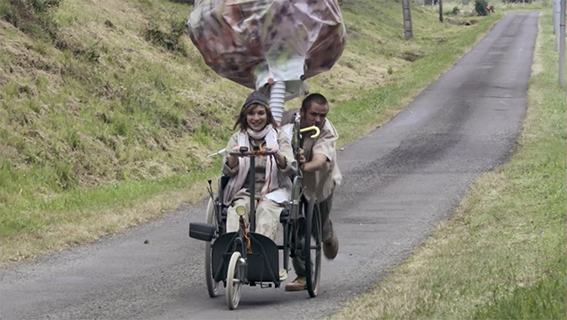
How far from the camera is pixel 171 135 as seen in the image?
19.2 metres

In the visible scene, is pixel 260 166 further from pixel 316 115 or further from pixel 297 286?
pixel 297 286

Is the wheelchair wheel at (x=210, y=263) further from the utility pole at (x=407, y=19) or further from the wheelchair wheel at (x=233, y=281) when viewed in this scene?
the utility pole at (x=407, y=19)

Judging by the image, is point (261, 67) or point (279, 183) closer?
point (279, 183)

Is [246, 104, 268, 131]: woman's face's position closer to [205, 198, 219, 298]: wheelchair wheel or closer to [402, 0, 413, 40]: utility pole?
[205, 198, 219, 298]: wheelchair wheel

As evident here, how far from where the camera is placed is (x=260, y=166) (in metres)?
7.96

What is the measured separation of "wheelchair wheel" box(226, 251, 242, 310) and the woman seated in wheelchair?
376 millimetres

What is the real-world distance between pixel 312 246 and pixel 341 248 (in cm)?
266

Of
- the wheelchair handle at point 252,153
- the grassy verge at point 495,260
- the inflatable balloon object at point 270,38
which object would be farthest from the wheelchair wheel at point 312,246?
the inflatable balloon object at point 270,38

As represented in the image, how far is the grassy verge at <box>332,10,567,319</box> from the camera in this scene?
21.9 feet

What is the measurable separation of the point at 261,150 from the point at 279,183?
0.36m

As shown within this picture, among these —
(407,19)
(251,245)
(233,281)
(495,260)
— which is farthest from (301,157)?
(407,19)

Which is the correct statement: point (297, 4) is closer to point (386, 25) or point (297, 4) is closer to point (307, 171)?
point (307, 171)

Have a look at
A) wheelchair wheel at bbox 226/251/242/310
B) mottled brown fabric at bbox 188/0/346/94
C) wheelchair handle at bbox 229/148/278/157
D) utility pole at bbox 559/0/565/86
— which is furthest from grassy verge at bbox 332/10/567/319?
utility pole at bbox 559/0/565/86

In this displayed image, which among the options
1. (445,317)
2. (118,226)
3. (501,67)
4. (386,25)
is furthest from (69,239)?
(386,25)
